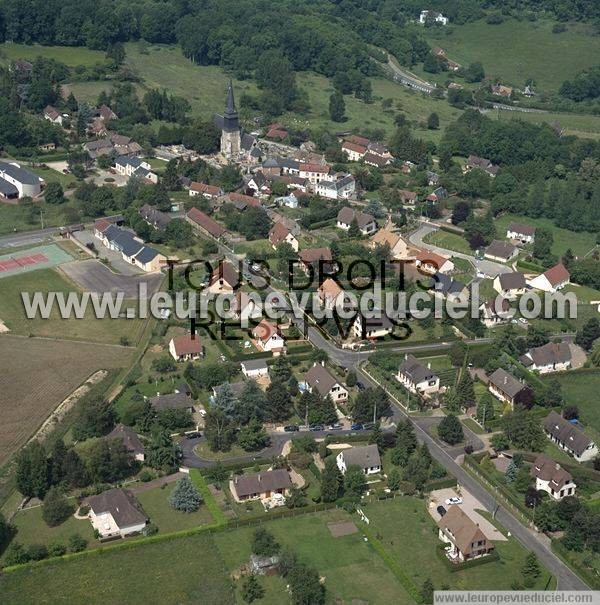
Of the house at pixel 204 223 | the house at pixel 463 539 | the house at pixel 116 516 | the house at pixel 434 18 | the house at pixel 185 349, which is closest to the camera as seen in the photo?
the house at pixel 463 539

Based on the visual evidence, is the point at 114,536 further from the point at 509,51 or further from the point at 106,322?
the point at 509,51

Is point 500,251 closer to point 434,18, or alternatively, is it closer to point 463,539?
point 463,539

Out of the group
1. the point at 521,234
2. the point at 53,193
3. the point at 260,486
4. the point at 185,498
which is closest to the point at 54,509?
the point at 185,498

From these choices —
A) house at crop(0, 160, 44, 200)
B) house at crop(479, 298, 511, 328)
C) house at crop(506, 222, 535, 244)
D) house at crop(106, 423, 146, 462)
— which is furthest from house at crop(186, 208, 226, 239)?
house at crop(106, 423, 146, 462)

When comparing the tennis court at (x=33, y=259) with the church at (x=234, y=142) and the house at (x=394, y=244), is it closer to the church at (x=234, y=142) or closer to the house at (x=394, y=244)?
the house at (x=394, y=244)

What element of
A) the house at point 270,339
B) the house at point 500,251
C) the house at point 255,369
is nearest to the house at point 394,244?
the house at point 500,251

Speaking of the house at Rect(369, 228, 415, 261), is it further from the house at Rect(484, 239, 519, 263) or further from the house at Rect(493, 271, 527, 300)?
the house at Rect(493, 271, 527, 300)
